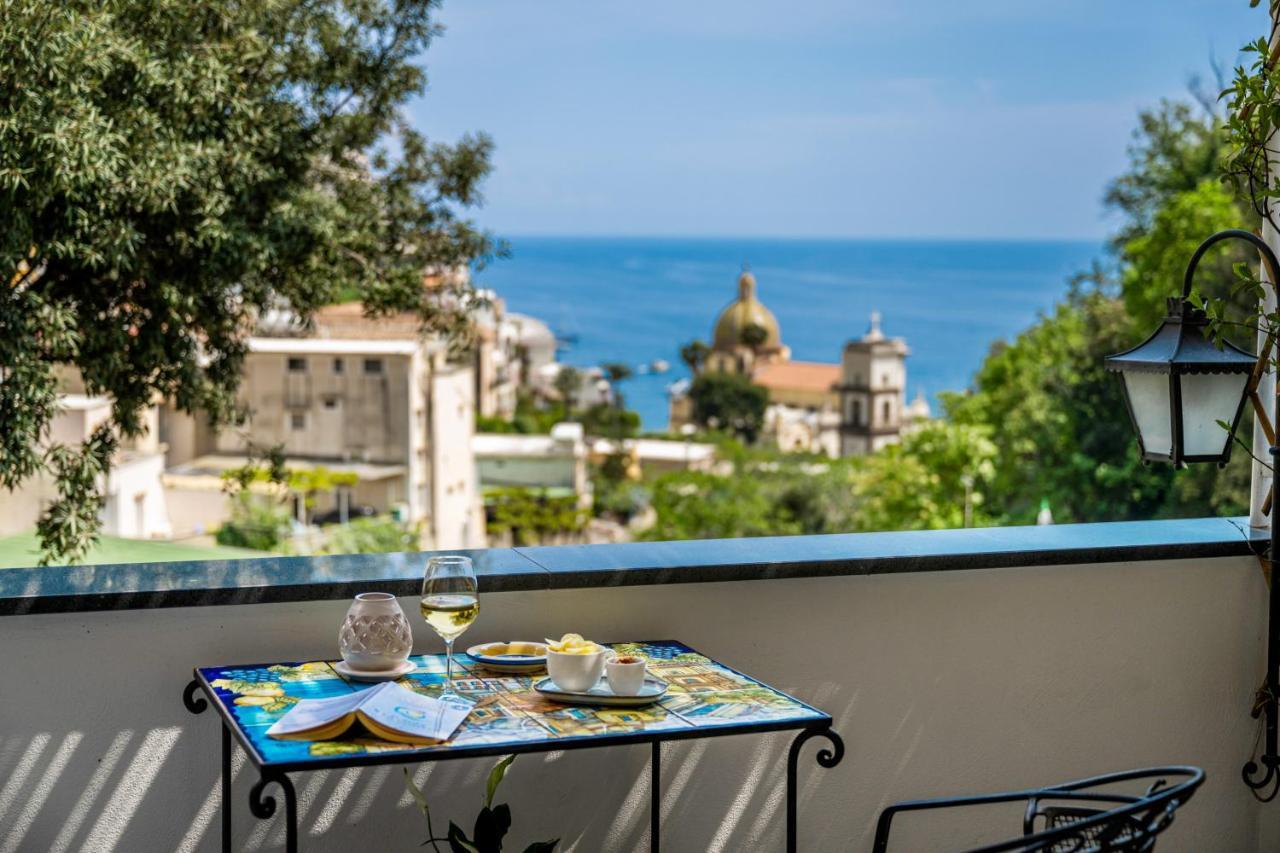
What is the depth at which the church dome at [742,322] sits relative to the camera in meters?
89.2

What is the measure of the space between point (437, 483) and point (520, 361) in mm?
36581

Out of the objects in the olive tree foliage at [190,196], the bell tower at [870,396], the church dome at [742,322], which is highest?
the church dome at [742,322]

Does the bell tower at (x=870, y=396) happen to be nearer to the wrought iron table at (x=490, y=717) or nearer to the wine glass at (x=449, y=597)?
the wrought iron table at (x=490, y=717)

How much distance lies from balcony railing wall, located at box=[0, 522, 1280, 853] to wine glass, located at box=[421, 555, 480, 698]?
20.9 inches

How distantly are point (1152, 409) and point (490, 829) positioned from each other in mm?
1424

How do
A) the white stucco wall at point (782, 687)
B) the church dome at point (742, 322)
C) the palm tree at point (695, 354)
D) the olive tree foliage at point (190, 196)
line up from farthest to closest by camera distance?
the palm tree at point (695, 354) < the church dome at point (742, 322) < the olive tree foliage at point (190, 196) < the white stucco wall at point (782, 687)

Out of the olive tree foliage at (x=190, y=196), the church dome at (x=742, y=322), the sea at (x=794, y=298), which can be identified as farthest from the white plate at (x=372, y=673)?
the sea at (x=794, y=298)

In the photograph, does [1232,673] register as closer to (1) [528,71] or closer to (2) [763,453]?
(2) [763,453]

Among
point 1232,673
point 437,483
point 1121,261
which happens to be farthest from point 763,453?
point 1232,673

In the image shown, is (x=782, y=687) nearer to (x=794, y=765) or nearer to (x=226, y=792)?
(x=794, y=765)

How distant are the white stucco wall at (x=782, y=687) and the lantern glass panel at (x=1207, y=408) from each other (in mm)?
428

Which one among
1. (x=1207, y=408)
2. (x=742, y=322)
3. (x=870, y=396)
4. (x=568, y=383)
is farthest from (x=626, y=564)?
(x=742, y=322)

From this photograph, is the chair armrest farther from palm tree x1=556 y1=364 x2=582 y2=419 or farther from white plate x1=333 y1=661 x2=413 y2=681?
palm tree x1=556 y1=364 x2=582 y2=419

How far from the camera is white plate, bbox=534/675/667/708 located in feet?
6.44
